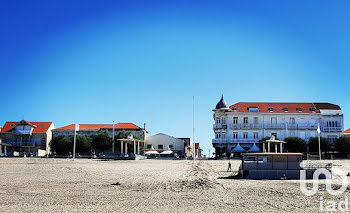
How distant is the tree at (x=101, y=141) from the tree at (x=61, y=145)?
4087 millimetres

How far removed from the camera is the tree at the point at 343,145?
57.1 metres

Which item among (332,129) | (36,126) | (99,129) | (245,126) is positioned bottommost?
(332,129)

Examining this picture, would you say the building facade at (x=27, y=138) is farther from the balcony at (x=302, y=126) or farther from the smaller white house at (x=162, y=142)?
the balcony at (x=302, y=126)

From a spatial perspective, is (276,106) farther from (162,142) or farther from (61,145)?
(61,145)

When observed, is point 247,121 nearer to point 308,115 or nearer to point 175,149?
point 308,115

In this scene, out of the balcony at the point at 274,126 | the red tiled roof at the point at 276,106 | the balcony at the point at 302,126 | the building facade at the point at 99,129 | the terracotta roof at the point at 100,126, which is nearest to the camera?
the balcony at the point at 302,126

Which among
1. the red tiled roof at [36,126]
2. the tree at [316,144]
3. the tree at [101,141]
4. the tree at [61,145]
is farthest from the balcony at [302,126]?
the red tiled roof at [36,126]

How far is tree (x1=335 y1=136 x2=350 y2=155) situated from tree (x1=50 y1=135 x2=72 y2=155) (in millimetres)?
41487

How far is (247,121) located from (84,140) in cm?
2661

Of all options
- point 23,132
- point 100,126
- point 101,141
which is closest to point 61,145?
point 101,141

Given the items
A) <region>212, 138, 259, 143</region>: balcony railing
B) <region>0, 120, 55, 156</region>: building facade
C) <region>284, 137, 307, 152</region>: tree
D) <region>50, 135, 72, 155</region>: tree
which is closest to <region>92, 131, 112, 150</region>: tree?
<region>50, 135, 72, 155</region>: tree

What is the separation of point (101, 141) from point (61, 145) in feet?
21.8

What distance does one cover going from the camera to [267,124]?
62938mm

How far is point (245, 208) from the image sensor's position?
1330 centimetres
